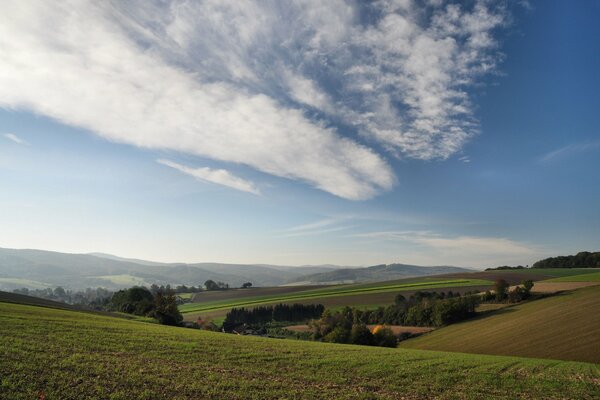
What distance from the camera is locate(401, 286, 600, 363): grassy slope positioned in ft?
161

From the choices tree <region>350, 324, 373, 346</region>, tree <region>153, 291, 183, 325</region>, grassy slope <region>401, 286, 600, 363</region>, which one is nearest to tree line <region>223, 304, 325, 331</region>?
tree <region>153, 291, 183, 325</region>

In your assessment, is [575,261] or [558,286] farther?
[575,261]

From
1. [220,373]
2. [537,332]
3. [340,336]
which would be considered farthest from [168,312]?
[537,332]

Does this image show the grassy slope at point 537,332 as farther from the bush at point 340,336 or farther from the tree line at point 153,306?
Answer: the tree line at point 153,306

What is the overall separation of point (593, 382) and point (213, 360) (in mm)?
26724

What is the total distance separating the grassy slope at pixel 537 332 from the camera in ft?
161

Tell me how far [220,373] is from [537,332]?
6172 centimetres

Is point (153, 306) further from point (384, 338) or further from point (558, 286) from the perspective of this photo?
point (558, 286)

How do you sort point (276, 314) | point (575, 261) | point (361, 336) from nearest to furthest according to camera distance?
point (361, 336) → point (276, 314) → point (575, 261)

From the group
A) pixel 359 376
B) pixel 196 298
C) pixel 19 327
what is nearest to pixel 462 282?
pixel 196 298

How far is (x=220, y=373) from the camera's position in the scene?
19641 millimetres

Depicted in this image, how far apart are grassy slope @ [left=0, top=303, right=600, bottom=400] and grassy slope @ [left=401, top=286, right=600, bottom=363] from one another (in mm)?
23749

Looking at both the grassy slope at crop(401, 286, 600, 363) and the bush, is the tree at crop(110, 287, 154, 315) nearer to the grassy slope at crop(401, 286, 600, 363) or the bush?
the bush

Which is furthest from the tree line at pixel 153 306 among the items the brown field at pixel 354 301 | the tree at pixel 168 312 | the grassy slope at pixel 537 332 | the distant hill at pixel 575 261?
the distant hill at pixel 575 261
